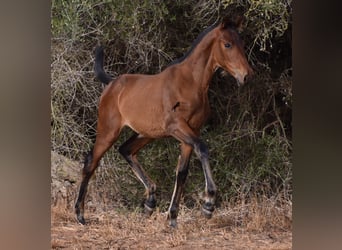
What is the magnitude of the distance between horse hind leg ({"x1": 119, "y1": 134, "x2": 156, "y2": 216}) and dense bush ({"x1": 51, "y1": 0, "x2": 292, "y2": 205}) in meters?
0.03

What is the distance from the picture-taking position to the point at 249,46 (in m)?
2.88

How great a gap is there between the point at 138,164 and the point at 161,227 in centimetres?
34

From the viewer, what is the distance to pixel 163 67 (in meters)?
2.90

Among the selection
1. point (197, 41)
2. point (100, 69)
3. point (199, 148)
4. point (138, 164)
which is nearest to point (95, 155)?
point (138, 164)

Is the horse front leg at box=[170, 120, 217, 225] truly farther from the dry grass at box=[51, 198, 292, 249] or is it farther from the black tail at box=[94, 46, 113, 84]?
the black tail at box=[94, 46, 113, 84]

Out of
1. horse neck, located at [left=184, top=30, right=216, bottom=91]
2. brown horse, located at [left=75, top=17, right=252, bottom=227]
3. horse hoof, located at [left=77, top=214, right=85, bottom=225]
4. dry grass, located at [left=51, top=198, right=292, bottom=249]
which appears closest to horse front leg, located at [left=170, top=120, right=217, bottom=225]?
brown horse, located at [left=75, top=17, right=252, bottom=227]

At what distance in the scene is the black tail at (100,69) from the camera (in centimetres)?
291

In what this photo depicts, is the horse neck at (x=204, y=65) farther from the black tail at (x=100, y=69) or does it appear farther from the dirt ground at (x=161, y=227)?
the dirt ground at (x=161, y=227)

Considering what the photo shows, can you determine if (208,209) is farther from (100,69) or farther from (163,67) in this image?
(100,69)

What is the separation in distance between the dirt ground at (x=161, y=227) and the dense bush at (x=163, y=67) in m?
0.10
